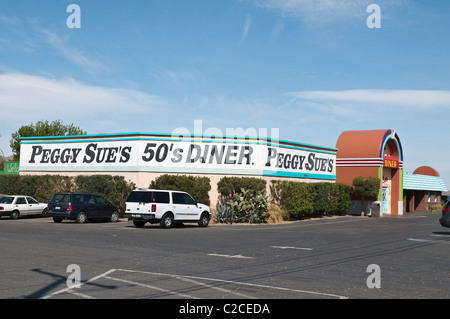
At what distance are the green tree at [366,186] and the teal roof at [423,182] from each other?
29.7 feet

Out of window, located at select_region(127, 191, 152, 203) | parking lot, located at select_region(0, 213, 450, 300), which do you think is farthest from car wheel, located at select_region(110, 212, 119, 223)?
parking lot, located at select_region(0, 213, 450, 300)

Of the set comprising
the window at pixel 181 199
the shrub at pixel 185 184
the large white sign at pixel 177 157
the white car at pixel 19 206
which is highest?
the large white sign at pixel 177 157

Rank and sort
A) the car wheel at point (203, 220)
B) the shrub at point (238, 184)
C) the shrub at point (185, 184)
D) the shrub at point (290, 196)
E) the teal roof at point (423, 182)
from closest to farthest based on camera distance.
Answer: the car wheel at point (203, 220) < the shrub at point (185, 184) < the shrub at point (238, 184) < the shrub at point (290, 196) < the teal roof at point (423, 182)

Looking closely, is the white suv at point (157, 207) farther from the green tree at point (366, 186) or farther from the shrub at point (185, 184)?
the green tree at point (366, 186)

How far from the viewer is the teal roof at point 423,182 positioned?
49.2 m

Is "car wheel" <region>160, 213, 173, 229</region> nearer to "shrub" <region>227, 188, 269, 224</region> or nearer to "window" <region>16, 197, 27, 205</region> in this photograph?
"shrub" <region>227, 188, 269, 224</region>

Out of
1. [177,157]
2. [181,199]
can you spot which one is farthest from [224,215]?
[181,199]

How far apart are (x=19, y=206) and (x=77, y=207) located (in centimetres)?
566

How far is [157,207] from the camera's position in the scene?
23.8m

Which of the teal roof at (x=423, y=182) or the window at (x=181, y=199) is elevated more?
the teal roof at (x=423, y=182)

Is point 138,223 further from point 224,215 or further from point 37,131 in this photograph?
point 37,131

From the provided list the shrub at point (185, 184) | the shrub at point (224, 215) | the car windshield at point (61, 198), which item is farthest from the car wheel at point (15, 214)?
the shrub at point (224, 215)

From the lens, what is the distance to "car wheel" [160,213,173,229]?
24.2 metres

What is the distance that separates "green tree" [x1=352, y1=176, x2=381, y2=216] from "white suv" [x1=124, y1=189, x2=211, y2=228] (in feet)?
64.5
